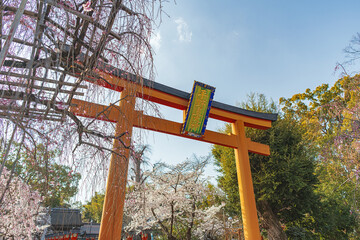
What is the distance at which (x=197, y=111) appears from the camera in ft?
16.2

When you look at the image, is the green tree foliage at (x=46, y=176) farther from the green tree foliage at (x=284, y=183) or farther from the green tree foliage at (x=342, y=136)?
the green tree foliage at (x=284, y=183)

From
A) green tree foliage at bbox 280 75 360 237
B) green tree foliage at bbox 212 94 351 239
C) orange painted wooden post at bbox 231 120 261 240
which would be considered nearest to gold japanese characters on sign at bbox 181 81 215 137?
orange painted wooden post at bbox 231 120 261 240

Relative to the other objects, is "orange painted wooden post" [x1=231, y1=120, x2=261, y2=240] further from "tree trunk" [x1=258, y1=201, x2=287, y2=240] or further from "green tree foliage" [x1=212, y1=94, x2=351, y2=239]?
"tree trunk" [x1=258, y1=201, x2=287, y2=240]

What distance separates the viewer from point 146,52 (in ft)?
4.54

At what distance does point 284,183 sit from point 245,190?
225 cm

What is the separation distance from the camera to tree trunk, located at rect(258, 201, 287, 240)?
6.62 m

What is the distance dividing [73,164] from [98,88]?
588 millimetres

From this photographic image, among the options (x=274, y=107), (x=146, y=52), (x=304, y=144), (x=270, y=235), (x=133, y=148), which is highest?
(x=274, y=107)

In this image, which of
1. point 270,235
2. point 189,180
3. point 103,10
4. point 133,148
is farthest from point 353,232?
point 103,10

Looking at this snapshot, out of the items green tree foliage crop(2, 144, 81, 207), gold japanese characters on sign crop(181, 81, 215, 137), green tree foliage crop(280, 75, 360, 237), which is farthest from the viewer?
gold japanese characters on sign crop(181, 81, 215, 137)

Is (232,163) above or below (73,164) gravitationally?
above

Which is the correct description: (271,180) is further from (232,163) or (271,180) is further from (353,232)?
(353,232)

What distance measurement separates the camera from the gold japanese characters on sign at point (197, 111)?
485 cm

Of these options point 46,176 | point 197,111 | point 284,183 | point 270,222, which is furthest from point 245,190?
point 46,176
